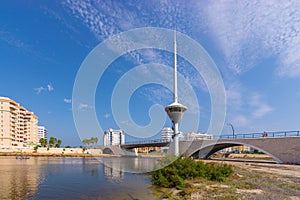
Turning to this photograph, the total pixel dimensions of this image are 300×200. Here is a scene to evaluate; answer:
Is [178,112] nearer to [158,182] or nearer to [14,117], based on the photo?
[158,182]

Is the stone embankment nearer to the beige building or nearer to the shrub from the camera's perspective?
the beige building

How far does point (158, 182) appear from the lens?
25.6 m

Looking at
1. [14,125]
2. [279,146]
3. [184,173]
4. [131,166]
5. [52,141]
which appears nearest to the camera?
[184,173]

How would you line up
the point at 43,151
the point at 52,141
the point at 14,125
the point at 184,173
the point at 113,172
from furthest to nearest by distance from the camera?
1. the point at 52,141
2. the point at 14,125
3. the point at 43,151
4. the point at 113,172
5. the point at 184,173

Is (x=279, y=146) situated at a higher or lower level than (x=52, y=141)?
higher

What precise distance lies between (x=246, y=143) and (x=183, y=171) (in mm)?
31433

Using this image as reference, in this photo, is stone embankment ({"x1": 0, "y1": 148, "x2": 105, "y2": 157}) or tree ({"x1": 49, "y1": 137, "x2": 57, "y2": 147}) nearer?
stone embankment ({"x1": 0, "y1": 148, "x2": 105, "y2": 157})

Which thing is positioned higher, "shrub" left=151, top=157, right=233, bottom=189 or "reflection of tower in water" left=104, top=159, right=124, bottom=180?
"shrub" left=151, top=157, right=233, bottom=189

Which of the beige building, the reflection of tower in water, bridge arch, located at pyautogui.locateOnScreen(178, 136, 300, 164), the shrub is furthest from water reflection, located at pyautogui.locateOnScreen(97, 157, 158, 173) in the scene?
the beige building

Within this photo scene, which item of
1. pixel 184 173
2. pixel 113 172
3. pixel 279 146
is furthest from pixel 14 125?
pixel 279 146

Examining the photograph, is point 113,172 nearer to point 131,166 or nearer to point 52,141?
point 131,166

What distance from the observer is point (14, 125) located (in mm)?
121938

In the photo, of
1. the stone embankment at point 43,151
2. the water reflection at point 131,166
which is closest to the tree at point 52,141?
the stone embankment at point 43,151

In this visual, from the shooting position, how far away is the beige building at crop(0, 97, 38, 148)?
369 feet
